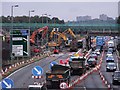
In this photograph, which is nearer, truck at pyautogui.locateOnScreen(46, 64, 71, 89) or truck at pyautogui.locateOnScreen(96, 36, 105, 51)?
truck at pyautogui.locateOnScreen(46, 64, 71, 89)

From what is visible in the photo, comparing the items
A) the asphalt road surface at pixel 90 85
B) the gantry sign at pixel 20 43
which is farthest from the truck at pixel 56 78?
the gantry sign at pixel 20 43

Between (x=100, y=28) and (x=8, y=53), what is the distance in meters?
78.4

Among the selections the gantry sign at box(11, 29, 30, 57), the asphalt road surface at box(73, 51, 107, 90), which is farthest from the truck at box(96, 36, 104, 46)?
the asphalt road surface at box(73, 51, 107, 90)

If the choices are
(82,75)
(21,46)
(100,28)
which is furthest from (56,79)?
A: (100,28)

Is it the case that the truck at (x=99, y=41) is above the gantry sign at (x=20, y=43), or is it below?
below

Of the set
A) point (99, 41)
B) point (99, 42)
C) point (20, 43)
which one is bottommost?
point (99, 42)

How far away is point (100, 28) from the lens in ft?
441

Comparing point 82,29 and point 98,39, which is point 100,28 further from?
point 98,39

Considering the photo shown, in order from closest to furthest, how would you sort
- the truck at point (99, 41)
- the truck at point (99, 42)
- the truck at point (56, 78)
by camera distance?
1. the truck at point (56, 78)
2. the truck at point (99, 41)
3. the truck at point (99, 42)

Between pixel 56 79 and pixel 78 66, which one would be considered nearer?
pixel 56 79

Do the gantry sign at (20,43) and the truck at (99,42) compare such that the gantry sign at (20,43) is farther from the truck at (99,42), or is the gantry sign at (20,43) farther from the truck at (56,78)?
the truck at (99,42)

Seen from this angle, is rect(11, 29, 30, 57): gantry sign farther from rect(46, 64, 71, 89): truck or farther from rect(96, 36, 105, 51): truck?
rect(96, 36, 105, 51): truck

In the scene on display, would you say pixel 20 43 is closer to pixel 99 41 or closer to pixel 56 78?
pixel 56 78

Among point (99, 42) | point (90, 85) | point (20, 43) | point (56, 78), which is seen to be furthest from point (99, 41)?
point (56, 78)
